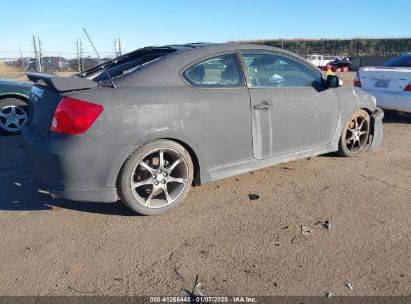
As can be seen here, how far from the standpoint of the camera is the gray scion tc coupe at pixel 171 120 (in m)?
3.32

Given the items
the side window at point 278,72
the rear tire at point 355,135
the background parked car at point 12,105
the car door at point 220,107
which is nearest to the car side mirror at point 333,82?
the side window at point 278,72

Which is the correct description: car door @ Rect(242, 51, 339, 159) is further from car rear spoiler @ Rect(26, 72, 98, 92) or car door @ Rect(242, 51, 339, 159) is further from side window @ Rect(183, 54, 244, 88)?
car rear spoiler @ Rect(26, 72, 98, 92)

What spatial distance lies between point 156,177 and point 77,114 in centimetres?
93

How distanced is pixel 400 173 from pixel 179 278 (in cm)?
337

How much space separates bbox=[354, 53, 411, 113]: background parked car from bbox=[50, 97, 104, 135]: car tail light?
19.4 ft

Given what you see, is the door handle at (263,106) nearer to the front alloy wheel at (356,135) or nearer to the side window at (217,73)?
the side window at (217,73)

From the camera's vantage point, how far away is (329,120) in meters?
4.82

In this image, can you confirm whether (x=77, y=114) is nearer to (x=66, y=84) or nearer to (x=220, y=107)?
(x=66, y=84)

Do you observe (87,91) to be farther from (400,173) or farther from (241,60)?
(400,173)

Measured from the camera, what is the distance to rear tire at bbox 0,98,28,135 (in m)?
6.88

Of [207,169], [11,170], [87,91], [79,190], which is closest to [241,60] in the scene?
[207,169]

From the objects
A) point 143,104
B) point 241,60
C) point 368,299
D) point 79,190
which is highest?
point 241,60

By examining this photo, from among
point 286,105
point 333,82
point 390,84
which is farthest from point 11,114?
point 390,84

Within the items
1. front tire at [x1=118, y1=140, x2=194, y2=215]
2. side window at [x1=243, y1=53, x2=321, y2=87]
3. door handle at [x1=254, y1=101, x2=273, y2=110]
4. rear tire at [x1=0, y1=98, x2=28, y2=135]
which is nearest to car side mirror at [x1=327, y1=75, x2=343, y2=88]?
side window at [x1=243, y1=53, x2=321, y2=87]
